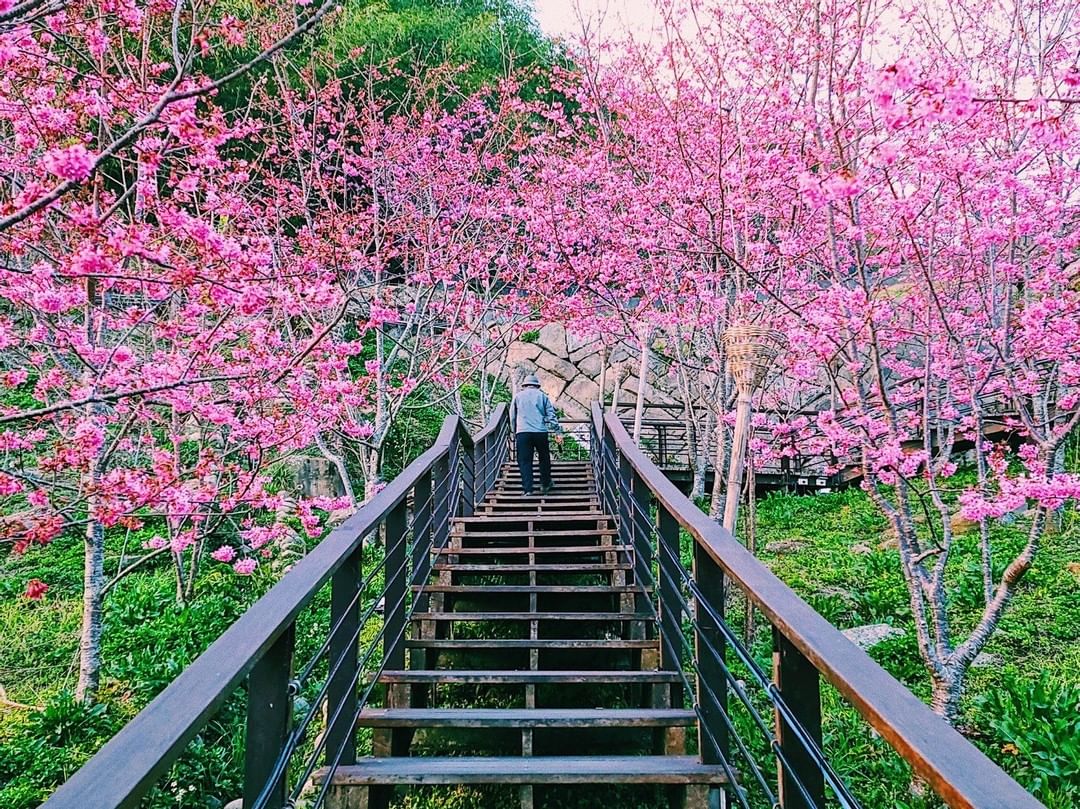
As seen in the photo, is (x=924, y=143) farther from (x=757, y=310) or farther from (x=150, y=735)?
(x=150, y=735)

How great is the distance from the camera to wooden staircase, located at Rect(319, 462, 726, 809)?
7.67 feet

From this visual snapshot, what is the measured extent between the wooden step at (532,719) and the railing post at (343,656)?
0.21 metres

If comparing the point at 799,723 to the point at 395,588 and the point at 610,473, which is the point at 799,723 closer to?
the point at 395,588

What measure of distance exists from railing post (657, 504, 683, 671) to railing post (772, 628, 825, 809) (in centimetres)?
123

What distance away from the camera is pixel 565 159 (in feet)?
34.3

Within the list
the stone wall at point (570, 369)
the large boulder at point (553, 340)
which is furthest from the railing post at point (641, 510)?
the large boulder at point (553, 340)

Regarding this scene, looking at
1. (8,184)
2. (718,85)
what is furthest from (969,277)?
(8,184)

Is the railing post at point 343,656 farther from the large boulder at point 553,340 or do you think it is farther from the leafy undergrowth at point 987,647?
the large boulder at point 553,340

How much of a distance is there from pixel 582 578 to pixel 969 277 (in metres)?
4.55

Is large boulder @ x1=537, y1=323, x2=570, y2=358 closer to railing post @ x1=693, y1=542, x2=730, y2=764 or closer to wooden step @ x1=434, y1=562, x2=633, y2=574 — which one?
wooden step @ x1=434, y1=562, x2=633, y2=574

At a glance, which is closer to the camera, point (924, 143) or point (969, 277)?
point (924, 143)

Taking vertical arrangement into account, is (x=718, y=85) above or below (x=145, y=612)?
above

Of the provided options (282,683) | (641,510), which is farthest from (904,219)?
(282,683)

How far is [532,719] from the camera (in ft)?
8.61
